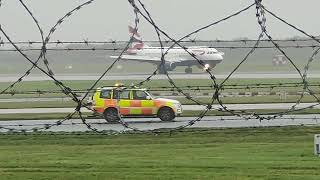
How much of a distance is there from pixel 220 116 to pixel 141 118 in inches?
129

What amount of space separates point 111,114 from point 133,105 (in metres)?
0.96

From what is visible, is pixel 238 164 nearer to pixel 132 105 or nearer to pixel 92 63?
pixel 132 105

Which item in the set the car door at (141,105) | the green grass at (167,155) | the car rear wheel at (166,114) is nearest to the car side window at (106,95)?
the car door at (141,105)

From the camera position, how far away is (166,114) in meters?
28.4

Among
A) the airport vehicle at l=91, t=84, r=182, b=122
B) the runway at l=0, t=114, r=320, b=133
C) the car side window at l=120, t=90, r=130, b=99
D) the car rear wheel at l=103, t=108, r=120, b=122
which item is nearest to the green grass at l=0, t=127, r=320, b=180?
the runway at l=0, t=114, r=320, b=133

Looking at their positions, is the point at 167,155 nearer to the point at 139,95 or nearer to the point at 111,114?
the point at 111,114

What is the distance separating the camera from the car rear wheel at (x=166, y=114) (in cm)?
2828

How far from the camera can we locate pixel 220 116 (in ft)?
92.4

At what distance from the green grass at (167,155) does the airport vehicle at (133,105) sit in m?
7.00

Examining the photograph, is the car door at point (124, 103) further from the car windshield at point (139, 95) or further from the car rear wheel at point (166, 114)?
the car rear wheel at point (166, 114)

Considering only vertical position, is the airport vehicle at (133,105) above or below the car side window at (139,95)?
below

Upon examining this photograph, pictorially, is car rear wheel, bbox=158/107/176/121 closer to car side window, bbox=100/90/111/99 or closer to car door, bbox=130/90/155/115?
car door, bbox=130/90/155/115

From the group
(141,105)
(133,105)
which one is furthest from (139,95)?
(133,105)

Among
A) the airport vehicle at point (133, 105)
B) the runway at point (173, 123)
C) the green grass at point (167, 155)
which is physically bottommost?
the green grass at point (167, 155)
